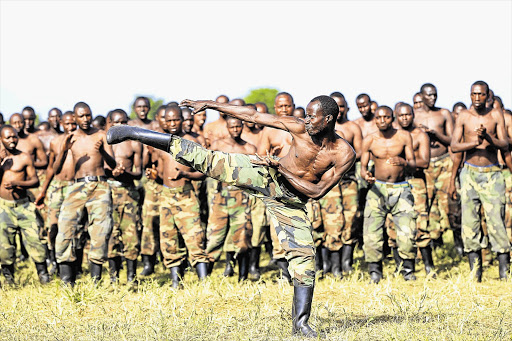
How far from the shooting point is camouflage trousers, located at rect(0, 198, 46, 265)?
10.2 metres

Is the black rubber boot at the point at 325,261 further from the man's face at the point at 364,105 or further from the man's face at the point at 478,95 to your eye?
the man's face at the point at 478,95

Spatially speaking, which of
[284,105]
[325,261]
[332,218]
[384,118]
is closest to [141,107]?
[284,105]

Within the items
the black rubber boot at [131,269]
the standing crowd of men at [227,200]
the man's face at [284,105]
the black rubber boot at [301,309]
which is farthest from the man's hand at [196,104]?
the black rubber boot at [131,269]

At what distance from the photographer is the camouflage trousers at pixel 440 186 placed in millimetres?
12102

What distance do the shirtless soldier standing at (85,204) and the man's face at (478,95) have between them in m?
5.22

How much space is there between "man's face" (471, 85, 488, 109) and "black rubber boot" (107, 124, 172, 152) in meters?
5.16

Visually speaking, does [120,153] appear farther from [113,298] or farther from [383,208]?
[383,208]

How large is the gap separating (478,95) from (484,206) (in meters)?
1.57

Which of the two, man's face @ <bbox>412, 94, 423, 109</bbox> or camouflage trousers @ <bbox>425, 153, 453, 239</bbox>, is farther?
man's face @ <bbox>412, 94, 423, 109</bbox>

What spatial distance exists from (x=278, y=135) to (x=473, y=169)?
9.26ft

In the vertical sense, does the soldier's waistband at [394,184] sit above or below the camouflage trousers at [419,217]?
above

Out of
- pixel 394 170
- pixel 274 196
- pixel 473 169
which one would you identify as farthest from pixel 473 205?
pixel 274 196

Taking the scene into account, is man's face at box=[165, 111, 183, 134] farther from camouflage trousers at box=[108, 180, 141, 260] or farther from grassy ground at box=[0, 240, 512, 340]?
grassy ground at box=[0, 240, 512, 340]

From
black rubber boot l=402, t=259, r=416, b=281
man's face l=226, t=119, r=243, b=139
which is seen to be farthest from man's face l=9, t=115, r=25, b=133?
black rubber boot l=402, t=259, r=416, b=281
